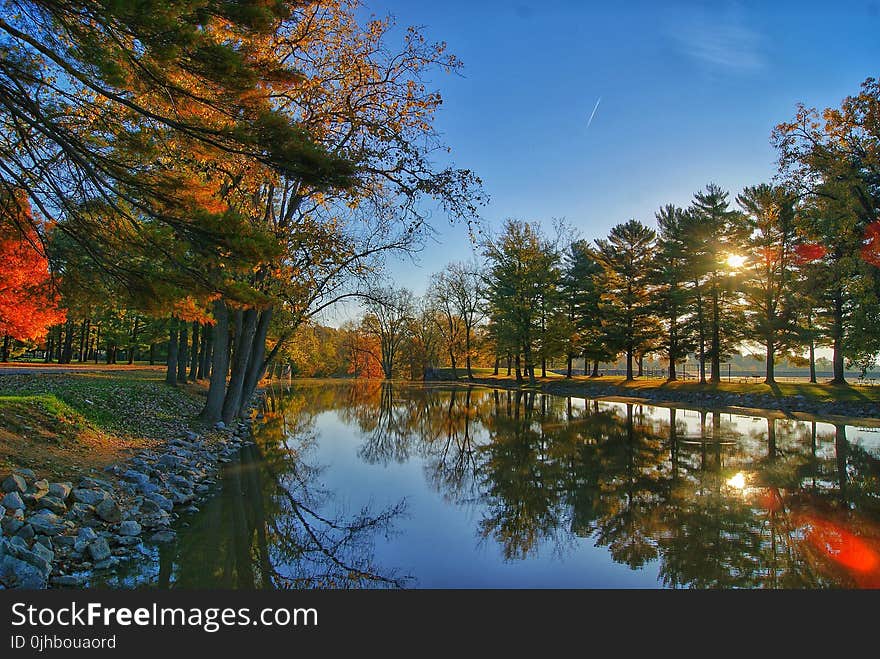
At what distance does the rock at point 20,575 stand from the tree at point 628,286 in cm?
3737

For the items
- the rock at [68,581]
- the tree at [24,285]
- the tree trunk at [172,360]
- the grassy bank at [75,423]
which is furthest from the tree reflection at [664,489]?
the tree trunk at [172,360]

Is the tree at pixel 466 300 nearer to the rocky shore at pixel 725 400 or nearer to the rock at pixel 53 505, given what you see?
the rocky shore at pixel 725 400

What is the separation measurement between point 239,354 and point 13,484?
9122 mm

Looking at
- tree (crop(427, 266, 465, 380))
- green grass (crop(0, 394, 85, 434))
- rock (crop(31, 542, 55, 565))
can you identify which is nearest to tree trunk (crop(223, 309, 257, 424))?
green grass (crop(0, 394, 85, 434))

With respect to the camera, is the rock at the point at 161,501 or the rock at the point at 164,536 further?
the rock at the point at 161,501

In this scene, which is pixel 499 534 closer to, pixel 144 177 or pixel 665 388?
pixel 144 177

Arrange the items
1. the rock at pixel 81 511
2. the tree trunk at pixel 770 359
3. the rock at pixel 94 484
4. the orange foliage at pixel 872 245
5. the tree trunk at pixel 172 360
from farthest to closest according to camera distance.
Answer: the tree trunk at pixel 770 359 → the tree trunk at pixel 172 360 → the orange foliage at pixel 872 245 → the rock at pixel 94 484 → the rock at pixel 81 511

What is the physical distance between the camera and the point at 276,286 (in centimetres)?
1285

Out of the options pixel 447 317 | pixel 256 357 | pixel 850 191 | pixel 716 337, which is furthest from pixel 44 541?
pixel 447 317

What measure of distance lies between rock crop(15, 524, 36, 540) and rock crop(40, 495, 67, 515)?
686mm

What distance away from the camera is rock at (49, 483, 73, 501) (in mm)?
6445

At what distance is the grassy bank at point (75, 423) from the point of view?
779 cm

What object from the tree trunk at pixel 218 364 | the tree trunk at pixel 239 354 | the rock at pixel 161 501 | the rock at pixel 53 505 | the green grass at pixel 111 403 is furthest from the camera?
the tree trunk at pixel 239 354

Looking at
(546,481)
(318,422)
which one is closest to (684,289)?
(318,422)
